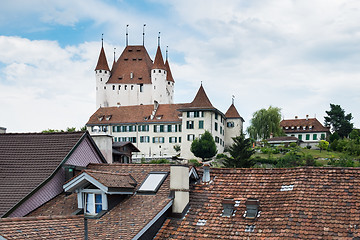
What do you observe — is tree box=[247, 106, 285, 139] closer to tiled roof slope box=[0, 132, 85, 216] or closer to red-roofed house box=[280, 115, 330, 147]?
red-roofed house box=[280, 115, 330, 147]

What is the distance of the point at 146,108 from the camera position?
89.3 metres

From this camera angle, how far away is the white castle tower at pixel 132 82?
106 metres

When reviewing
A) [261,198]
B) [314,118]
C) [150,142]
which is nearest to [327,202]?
[261,198]

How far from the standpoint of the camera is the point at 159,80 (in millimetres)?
105750

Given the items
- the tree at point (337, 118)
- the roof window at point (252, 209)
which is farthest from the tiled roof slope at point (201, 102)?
the roof window at point (252, 209)

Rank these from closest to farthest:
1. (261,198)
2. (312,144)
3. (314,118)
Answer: (261,198), (312,144), (314,118)

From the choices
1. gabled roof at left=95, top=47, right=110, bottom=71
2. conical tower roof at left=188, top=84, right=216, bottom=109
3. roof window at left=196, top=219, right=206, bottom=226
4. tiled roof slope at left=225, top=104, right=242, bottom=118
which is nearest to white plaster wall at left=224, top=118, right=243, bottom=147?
tiled roof slope at left=225, top=104, right=242, bottom=118

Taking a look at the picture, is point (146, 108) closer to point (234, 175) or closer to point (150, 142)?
point (150, 142)

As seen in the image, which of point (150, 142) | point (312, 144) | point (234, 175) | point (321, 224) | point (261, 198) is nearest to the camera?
point (321, 224)

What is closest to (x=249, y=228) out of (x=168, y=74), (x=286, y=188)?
(x=286, y=188)

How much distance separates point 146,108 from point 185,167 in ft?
247

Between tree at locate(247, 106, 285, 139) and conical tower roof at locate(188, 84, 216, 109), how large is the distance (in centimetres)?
1586

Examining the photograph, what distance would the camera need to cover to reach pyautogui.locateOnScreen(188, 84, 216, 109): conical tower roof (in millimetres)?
80456

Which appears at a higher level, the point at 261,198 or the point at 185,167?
the point at 185,167
